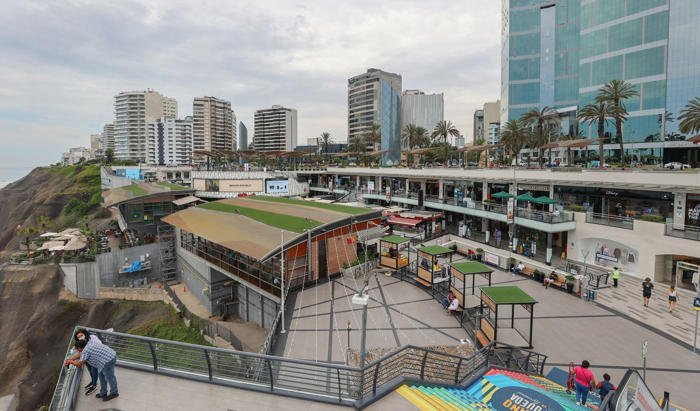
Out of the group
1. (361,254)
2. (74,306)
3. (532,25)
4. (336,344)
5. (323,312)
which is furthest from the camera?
(532,25)

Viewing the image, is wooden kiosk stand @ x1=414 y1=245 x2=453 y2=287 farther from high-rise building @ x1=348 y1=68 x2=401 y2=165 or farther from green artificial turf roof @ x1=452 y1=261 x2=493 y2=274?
high-rise building @ x1=348 y1=68 x2=401 y2=165

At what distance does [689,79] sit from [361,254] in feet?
144

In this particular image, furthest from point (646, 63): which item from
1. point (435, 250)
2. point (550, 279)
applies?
point (435, 250)

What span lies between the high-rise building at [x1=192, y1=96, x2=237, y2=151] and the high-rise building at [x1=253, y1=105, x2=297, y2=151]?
16709 mm

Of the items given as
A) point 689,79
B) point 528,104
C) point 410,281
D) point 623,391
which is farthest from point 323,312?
point 528,104

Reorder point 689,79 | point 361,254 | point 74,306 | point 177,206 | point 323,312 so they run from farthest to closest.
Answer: point 177,206
point 689,79
point 74,306
point 361,254
point 323,312

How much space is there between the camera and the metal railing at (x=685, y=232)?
65.6 feet

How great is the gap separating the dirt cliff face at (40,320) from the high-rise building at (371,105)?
105788mm

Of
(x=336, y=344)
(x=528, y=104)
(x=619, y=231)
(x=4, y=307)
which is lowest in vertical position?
(x=4, y=307)

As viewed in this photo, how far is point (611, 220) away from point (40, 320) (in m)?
49.0

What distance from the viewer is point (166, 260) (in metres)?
37.7

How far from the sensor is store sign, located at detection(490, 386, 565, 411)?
784 centimetres

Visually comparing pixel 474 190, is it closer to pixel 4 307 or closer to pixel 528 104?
pixel 528 104

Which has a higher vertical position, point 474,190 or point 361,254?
point 474,190
